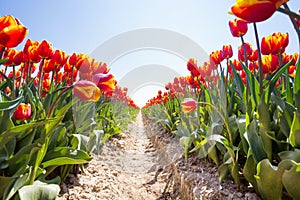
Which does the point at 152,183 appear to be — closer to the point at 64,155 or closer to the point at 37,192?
the point at 64,155

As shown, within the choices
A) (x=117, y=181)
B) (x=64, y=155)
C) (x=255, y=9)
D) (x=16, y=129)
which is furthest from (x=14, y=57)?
(x=255, y=9)

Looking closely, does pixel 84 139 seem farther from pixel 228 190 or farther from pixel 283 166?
pixel 283 166

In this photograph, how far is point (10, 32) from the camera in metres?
1.10

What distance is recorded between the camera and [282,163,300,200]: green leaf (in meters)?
1.24

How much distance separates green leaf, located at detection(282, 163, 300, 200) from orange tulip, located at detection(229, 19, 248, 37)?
1483mm

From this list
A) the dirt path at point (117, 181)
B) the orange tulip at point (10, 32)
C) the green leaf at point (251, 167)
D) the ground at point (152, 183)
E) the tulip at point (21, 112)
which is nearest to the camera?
the orange tulip at point (10, 32)

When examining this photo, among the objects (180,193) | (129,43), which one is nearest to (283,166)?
(180,193)

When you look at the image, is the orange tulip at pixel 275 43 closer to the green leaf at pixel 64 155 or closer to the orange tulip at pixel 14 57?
the green leaf at pixel 64 155

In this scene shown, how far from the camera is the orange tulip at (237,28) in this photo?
2.29m

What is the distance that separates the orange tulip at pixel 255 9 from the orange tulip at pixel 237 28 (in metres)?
1.45

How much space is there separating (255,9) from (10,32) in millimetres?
1048

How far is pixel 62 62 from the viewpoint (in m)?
2.49

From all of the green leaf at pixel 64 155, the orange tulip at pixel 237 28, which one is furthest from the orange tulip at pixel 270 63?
the green leaf at pixel 64 155

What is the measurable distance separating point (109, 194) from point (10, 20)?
182cm
